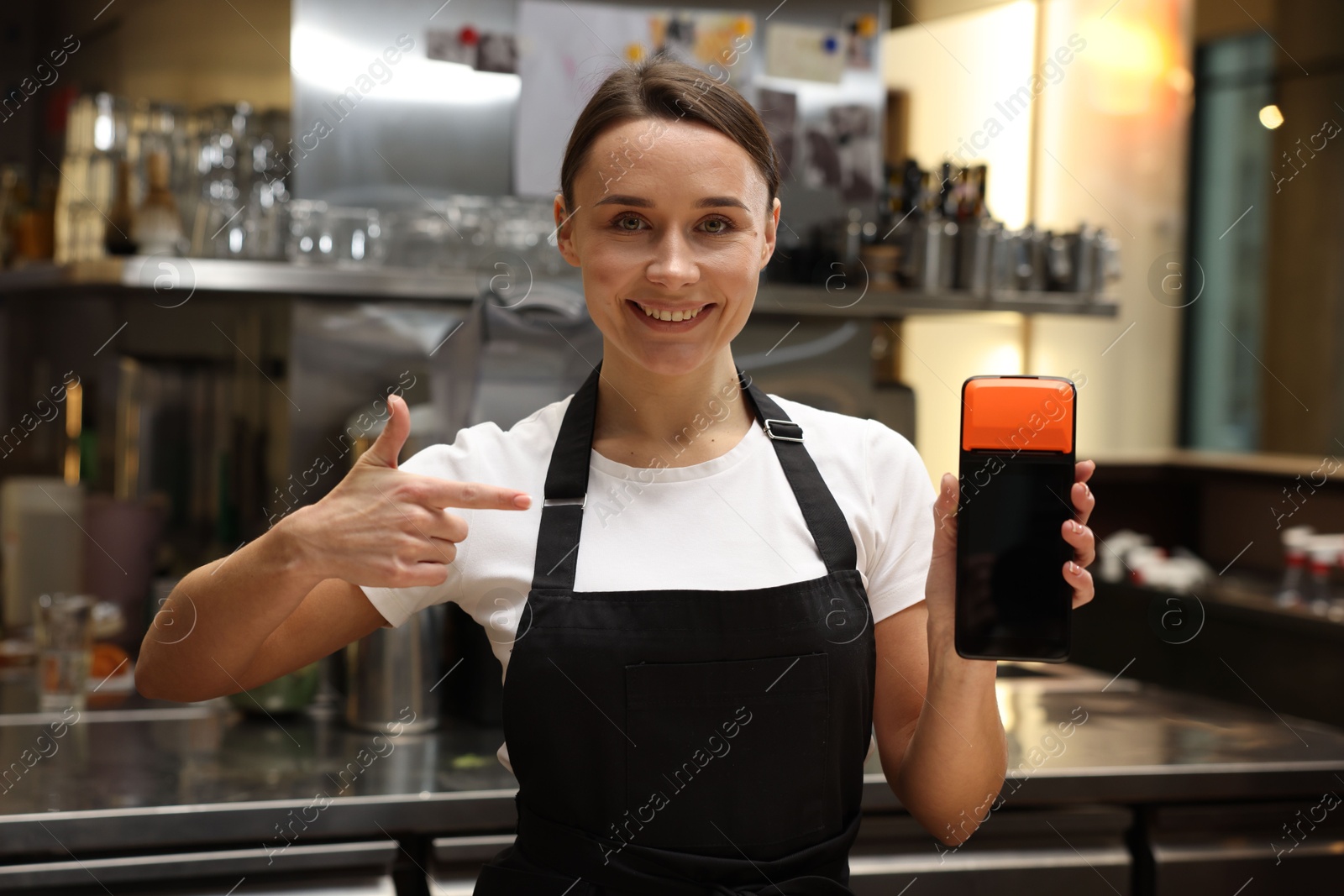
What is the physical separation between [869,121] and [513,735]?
2.04m

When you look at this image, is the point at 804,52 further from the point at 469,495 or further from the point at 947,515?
the point at 469,495

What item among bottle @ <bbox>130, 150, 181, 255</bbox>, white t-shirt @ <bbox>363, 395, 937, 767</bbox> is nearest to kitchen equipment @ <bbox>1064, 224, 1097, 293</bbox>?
white t-shirt @ <bbox>363, 395, 937, 767</bbox>

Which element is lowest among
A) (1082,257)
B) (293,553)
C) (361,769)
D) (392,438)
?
(361,769)

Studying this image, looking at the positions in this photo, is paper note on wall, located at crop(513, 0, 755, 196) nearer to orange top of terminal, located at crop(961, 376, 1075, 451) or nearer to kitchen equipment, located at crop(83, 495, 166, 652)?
kitchen equipment, located at crop(83, 495, 166, 652)

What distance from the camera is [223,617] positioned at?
3.83ft

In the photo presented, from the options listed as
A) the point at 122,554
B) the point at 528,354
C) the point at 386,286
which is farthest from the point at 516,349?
the point at 122,554

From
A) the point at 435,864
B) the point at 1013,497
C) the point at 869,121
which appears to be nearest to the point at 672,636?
the point at 1013,497

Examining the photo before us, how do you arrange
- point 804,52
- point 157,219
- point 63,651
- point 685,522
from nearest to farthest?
1. point 685,522
2. point 63,651
3. point 157,219
4. point 804,52

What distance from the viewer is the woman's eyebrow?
48.1 inches

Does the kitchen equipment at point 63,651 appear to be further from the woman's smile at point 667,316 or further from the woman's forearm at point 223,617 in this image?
the woman's smile at point 667,316

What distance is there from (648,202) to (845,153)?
179 cm

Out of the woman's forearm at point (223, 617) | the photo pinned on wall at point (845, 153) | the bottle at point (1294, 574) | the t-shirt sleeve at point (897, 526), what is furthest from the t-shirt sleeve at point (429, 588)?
the bottle at point (1294, 574)

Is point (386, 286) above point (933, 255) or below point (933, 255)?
below

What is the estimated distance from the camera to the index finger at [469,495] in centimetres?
107
